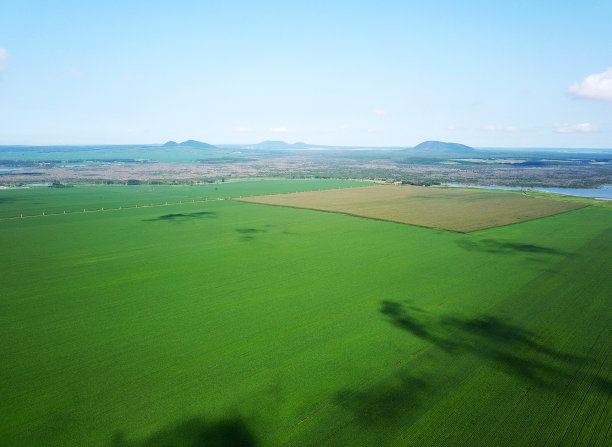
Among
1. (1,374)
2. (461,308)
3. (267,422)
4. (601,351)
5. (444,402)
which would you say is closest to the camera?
(267,422)

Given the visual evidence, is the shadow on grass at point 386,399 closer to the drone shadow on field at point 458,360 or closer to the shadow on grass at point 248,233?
the drone shadow on field at point 458,360

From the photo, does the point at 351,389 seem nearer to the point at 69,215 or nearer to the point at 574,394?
the point at 574,394

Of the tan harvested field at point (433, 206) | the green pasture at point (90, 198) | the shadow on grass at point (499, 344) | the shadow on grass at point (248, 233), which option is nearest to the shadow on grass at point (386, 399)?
the shadow on grass at point (499, 344)

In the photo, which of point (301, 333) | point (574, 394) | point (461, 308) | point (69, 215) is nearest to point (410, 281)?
point (461, 308)

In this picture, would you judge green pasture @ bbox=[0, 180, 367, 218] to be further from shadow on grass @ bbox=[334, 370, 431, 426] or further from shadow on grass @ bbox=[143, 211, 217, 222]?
shadow on grass @ bbox=[334, 370, 431, 426]

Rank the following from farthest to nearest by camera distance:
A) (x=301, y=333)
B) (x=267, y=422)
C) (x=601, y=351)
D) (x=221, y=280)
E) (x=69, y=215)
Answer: (x=69, y=215), (x=221, y=280), (x=301, y=333), (x=601, y=351), (x=267, y=422)

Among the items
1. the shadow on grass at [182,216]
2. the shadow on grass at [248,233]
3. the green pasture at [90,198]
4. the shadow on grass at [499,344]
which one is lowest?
the shadow on grass at [499,344]

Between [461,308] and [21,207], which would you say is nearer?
[461,308]

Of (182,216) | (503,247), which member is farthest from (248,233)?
(503,247)
